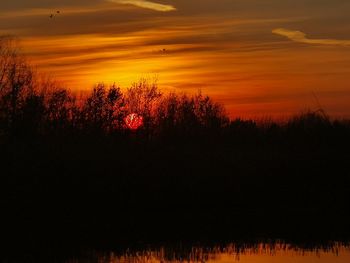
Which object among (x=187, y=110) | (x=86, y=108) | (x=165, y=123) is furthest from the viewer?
(x=187, y=110)

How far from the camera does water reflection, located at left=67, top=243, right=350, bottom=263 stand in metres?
17.2

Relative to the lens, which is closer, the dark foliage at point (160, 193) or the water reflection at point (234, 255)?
the water reflection at point (234, 255)

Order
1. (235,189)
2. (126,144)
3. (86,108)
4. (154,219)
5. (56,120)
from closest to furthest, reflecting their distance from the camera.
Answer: (154,219) < (235,189) < (126,144) < (56,120) < (86,108)

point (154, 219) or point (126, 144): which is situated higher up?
point (126, 144)

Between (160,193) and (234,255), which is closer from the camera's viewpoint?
(234,255)

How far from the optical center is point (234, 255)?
1811 cm

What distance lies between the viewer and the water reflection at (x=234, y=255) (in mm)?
17172

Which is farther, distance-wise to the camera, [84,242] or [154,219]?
[154,219]

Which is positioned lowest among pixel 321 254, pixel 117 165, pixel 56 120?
pixel 321 254

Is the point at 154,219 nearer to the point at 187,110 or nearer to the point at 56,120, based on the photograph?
the point at 56,120

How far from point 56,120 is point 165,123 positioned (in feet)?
39.0

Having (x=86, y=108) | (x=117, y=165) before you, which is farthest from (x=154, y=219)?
(x=86, y=108)

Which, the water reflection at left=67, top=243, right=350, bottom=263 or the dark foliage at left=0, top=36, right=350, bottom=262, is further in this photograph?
the dark foliage at left=0, top=36, right=350, bottom=262

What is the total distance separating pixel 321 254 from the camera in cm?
1848
